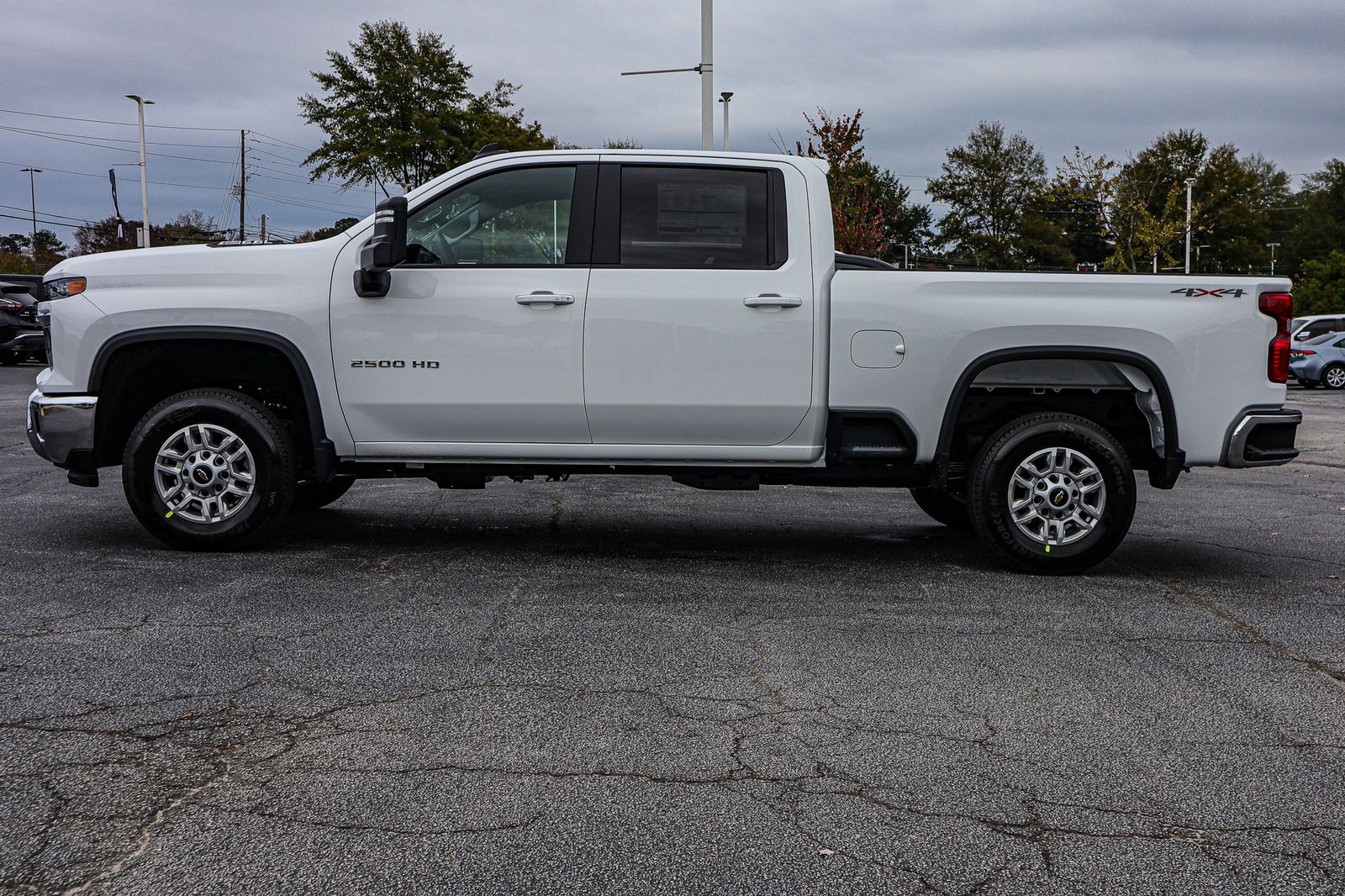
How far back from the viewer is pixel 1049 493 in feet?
20.5

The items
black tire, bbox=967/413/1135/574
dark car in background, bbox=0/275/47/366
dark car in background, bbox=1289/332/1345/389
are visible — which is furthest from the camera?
dark car in background, bbox=1289/332/1345/389

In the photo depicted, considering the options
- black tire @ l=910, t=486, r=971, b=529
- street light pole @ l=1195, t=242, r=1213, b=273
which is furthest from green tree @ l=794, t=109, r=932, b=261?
street light pole @ l=1195, t=242, r=1213, b=273

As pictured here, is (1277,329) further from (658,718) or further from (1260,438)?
(658,718)

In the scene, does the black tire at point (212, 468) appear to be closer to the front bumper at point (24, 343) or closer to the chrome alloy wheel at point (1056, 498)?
the chrome alloy wheel at point (1056, 498)

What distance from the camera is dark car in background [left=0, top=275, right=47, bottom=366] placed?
26.3 m

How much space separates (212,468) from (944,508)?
452cm

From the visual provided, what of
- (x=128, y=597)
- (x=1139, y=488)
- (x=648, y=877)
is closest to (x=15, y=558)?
(x=128, y=597)

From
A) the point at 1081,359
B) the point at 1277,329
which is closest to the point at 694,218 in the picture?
the point at 1081,359

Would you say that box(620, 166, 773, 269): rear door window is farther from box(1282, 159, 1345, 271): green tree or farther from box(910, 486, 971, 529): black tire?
box(1282, 159, 1345, 271): green tree

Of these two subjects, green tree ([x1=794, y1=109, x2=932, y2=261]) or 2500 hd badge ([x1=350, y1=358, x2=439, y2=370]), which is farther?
green tree ([x1=794, y1=109, x2=932, y2=261])

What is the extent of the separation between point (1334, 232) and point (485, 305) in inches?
3243

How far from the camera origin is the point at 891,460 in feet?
20.7

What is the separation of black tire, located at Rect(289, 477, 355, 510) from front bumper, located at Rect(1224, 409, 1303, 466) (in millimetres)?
5260

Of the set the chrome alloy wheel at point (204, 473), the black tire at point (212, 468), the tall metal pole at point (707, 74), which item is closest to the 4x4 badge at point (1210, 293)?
the black tire at point (212, 468)
